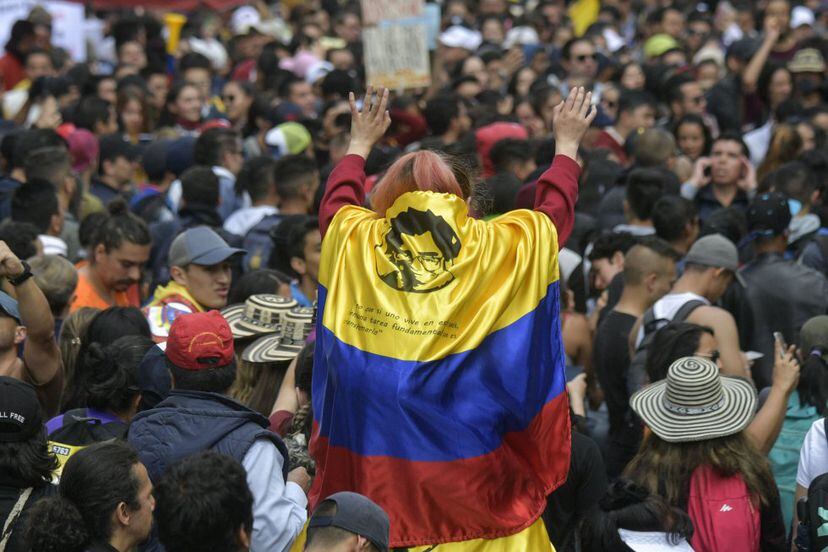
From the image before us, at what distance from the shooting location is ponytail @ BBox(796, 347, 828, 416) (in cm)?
575

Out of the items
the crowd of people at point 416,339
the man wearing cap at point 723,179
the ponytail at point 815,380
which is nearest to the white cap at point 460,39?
the crowd of people at point 416,339

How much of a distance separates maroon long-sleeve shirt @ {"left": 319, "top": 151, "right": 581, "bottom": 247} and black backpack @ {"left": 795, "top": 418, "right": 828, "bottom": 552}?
1206 mm

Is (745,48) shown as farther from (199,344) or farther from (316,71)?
(199,344)

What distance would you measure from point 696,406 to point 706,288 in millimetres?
2095

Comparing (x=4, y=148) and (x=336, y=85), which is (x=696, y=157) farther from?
(x=4, y=148)

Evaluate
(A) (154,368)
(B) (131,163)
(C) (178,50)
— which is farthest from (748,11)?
(A) (154,368)

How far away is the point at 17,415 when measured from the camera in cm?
443

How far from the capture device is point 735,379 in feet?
17.9

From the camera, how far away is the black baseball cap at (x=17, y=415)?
14.5 feet

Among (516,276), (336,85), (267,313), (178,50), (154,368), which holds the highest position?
(516,276)

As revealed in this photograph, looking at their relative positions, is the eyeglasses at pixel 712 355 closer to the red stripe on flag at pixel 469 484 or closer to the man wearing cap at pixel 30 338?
the red stripe on flag at pixel 469 484

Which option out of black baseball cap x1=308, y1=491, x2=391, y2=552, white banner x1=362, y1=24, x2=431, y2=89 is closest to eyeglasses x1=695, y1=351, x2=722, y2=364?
black baseball cap x1=308, y1=491, x2=391, y2=552

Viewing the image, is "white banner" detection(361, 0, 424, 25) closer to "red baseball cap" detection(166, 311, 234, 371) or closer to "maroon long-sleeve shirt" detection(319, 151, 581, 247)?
"maroon long-sleeve shirt" detection(319, 151, 581, 247)

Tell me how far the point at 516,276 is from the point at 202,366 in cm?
123
